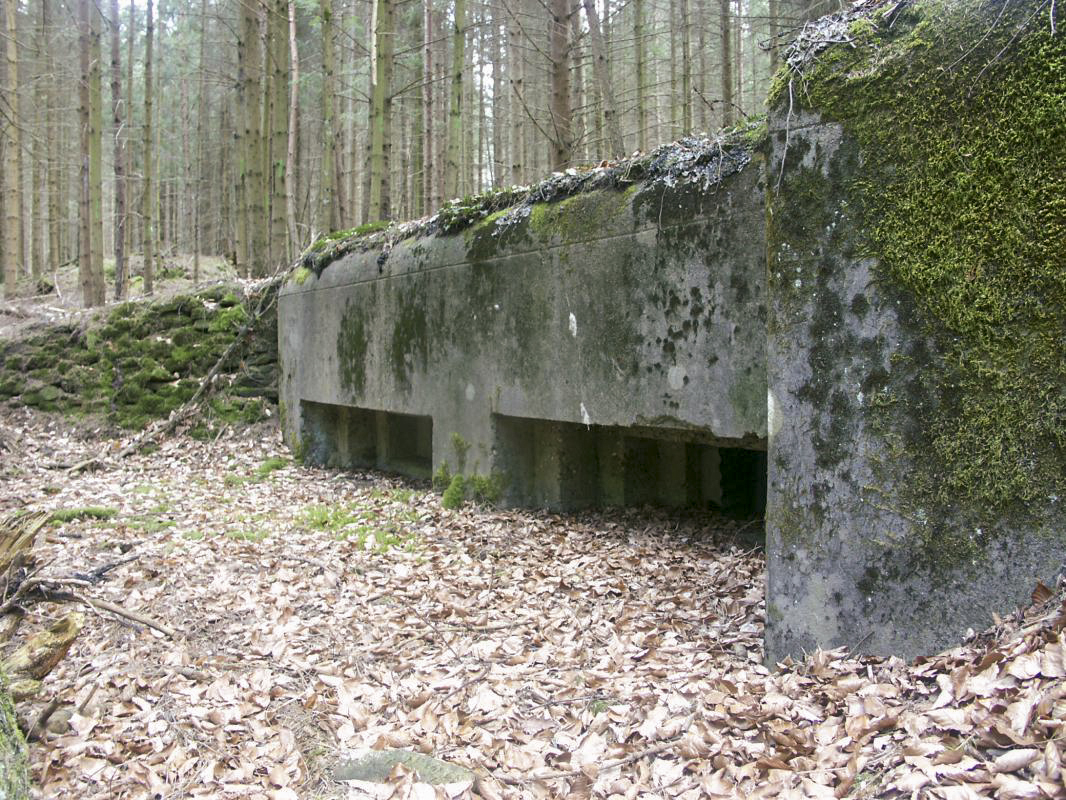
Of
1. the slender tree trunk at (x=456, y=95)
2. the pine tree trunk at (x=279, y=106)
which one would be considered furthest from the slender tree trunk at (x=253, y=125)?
the slender tree trunk at (x=456, y=95)

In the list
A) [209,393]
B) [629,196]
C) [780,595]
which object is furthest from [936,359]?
[209,393]

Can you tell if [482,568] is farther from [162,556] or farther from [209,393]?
[209,393]

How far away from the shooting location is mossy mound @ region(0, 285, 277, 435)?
976 centimetres

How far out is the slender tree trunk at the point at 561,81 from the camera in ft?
26.3

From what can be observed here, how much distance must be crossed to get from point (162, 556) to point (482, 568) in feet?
7.43

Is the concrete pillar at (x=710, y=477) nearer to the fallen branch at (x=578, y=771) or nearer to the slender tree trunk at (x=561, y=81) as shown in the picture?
the fallen branch at (x=578, y=771)

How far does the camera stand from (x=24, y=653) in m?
3.13

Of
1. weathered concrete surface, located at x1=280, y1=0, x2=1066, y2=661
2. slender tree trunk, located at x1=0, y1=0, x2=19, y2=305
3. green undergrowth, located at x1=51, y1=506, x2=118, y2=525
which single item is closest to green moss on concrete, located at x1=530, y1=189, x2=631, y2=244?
weathered concrete surface, located at x1=280, y1=0, x2=1066, y2=661

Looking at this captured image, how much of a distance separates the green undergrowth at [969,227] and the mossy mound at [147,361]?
8.57 meters

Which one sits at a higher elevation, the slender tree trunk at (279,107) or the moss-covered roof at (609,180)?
the slender tree trunk at (279,107)

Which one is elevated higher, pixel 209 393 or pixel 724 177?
pixel 724 177

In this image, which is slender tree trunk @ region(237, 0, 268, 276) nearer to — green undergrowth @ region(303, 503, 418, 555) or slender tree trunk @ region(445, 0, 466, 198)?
slender tree trunk @ region(445, 0, 466, 198)

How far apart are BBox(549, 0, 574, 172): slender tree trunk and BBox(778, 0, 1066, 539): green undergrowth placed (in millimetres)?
5436

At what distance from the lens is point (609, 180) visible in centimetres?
477
